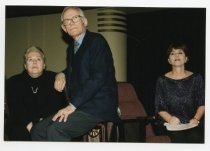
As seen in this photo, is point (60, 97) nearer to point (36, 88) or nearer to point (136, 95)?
point (36, 88)

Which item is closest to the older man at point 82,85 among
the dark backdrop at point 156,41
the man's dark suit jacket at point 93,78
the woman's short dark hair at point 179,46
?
the man's dark suit jacket at point 93,78

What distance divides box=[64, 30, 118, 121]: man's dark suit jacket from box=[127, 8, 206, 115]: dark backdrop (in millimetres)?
259

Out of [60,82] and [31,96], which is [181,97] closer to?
[60,82]

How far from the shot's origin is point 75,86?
3.33 m

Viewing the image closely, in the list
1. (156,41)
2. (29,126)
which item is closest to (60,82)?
(29,126)

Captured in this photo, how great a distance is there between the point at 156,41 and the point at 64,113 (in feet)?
3.37

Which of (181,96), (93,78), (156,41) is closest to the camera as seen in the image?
(93,78)

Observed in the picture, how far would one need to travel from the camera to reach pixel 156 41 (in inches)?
142

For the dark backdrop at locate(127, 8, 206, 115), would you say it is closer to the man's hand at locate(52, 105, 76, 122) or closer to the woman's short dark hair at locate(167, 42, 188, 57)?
the woman's short dark hair at locate(167, 42, 188, 57)

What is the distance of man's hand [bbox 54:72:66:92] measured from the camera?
338cm

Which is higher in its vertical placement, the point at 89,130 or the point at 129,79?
the point at 129,79

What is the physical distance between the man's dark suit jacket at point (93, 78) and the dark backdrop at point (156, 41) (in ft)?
0.85
